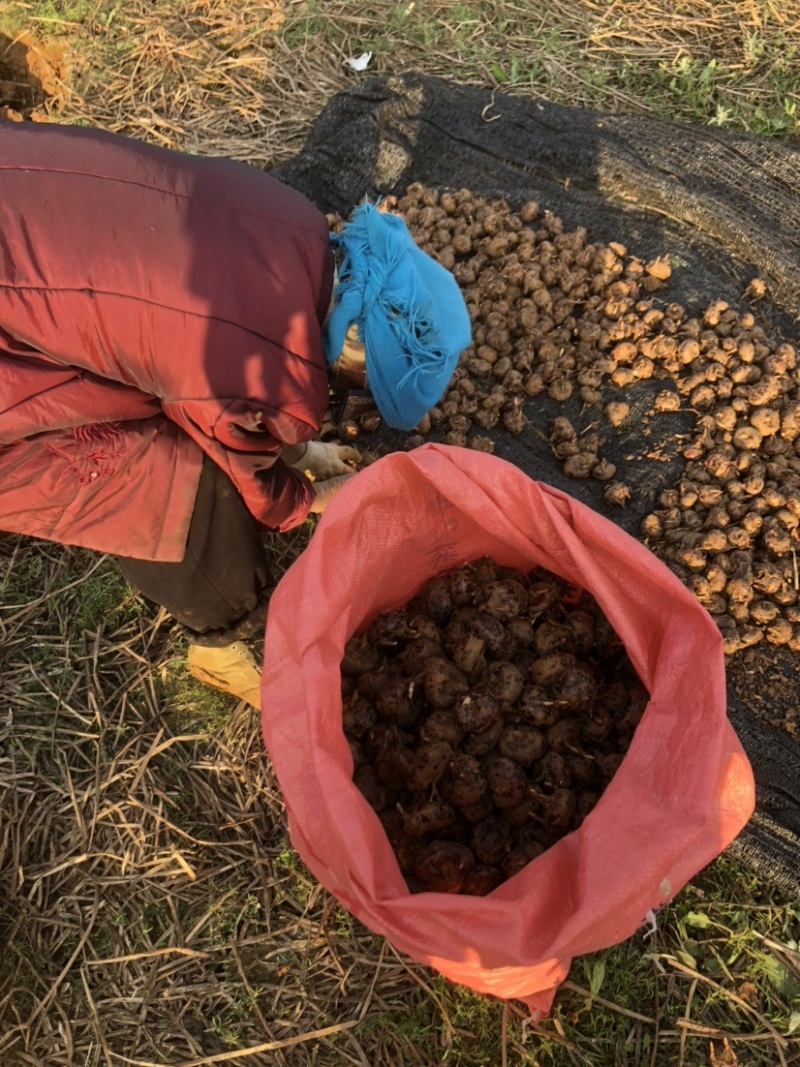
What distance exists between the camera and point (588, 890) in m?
1.50

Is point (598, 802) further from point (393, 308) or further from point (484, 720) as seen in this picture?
point (393, 308)

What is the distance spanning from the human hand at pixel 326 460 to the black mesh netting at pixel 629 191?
0.51 ft

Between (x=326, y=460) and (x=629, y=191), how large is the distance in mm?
1618

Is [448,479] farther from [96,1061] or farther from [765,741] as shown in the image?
[96,1061]

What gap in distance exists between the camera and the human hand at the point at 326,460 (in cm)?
257

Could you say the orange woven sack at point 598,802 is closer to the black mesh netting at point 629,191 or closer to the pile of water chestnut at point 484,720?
the pile of water chestnut at point 484,720

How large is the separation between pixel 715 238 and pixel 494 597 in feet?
5.87

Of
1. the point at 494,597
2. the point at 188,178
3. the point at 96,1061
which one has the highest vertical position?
the point at 188,178

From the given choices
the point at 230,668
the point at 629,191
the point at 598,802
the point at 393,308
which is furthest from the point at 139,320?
the point at 629,191

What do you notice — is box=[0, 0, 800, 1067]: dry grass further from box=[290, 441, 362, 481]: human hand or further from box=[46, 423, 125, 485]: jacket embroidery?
box=[46, 423, 125, 485]: jacket embroidery

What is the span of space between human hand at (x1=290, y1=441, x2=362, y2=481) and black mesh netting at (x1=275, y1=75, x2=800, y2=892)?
16 centimetres

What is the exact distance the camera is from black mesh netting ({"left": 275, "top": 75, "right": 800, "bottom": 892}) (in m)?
2.29

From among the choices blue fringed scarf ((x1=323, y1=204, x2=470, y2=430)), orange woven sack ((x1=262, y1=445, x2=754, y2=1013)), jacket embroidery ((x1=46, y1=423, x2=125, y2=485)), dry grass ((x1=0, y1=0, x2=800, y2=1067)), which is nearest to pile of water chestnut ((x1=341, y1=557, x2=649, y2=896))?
orange woven sack ((x1=262, y1=445, x2=754, y2=1013))

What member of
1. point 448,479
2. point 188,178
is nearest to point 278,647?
point 448,479
